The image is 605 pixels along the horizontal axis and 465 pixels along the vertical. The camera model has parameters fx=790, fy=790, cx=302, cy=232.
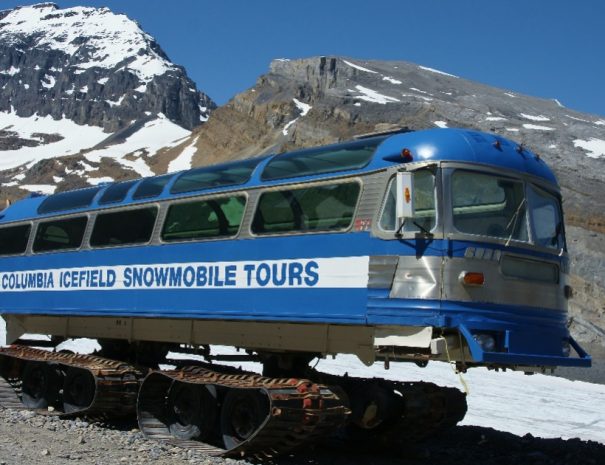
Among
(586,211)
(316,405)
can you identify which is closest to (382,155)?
(316,405)

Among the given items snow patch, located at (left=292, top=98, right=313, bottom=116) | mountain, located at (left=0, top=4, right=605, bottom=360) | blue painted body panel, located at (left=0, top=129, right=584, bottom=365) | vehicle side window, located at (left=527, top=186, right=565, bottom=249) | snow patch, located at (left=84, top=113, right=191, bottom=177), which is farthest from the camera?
snow patch, located at (left=84, top=113, right=191, bottom=177)

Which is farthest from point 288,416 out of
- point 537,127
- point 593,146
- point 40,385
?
point 537,127

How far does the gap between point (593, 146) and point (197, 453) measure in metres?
76.5

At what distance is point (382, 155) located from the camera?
30.6 feet

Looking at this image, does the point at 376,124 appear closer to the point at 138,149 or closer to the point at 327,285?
the point at 327,285

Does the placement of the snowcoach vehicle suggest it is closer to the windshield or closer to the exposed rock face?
the windshield

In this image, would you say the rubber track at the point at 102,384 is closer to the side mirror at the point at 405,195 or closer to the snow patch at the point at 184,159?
the side mirror at the point at 405,195

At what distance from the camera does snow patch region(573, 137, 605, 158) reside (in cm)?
7553

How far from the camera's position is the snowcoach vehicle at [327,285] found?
8781 mm

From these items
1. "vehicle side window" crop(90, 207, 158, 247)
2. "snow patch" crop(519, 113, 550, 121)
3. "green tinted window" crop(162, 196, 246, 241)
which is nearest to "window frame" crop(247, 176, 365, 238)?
"green tinted window" crop(162, 196, 246, 241)

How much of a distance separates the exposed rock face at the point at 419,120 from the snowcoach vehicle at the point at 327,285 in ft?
138

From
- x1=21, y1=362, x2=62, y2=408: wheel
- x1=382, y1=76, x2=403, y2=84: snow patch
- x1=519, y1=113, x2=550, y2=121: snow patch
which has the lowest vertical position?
x1=21, y1=362, x2=62, y2=408: wheel

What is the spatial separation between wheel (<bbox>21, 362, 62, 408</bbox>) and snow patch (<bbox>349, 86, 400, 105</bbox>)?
266ft

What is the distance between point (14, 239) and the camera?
15508mm
